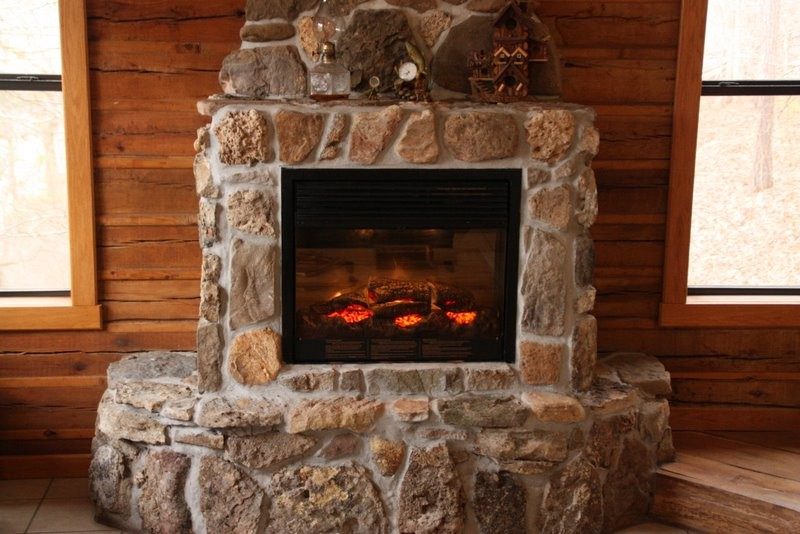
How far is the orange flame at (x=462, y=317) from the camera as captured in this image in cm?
340

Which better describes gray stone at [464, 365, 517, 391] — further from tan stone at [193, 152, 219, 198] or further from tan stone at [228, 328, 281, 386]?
tan stone at [193, 152, 219, 198]

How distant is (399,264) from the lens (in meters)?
3.39

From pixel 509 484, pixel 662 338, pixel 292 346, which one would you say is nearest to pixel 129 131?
pixel 292 346

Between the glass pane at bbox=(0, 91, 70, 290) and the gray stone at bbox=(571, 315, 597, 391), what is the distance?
211 centimetres

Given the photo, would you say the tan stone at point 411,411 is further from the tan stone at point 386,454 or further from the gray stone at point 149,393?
the gray stone at point 149,393

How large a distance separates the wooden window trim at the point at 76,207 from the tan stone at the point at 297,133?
954 millimetres

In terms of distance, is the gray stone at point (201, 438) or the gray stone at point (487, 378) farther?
the gray stone at point (487, 378)

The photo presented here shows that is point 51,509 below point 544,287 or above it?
below

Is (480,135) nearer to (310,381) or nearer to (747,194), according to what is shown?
(310,381)

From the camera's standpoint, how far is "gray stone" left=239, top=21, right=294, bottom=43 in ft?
11.0

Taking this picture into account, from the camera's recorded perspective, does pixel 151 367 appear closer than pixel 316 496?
No

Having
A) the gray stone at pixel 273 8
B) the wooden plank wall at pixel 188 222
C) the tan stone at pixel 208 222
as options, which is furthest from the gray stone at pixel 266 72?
the tan stone at pixel 208 222

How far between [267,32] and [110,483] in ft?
5.81

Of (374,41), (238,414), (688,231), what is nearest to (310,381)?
(238,414)
